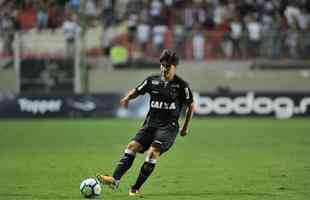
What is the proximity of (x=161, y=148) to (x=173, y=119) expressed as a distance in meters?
0.55

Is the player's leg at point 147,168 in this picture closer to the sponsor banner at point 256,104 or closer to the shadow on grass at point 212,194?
the shadow on grass at point 212,194

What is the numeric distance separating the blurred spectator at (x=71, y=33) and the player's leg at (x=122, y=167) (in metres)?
19.8

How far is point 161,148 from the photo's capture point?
11.6 metres

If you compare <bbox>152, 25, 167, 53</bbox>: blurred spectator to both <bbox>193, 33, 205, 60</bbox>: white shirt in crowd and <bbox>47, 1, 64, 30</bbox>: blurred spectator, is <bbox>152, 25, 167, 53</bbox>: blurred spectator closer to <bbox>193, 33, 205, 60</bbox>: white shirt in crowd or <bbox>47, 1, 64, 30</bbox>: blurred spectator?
<bbox>193, 33, 205, 60</bbox>: white shirt in crowd

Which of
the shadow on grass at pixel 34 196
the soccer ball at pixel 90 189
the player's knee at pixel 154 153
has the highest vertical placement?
the player's knee at pixel 154 153

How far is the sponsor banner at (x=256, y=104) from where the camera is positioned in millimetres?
29312

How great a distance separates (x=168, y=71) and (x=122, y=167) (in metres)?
1.52

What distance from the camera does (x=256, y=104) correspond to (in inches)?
1163

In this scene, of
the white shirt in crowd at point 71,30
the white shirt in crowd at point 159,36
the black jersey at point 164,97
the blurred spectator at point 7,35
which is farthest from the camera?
the white shirt in crowd at point 71,30

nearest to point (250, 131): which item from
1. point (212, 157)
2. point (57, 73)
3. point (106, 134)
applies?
point (106, 134)

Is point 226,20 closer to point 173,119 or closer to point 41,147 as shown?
point 41,147

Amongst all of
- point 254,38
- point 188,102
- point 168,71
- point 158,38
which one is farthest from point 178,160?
point 254,38

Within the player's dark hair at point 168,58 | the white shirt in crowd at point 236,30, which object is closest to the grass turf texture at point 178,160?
the player's dark hair at point 168,58

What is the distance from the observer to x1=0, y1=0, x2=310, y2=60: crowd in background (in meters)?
30.4
